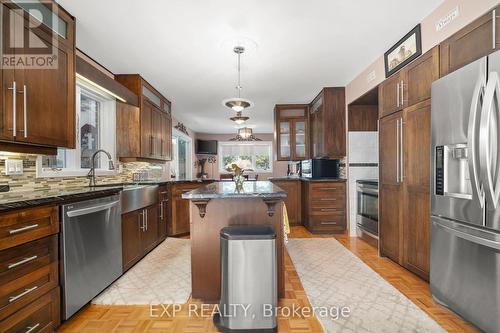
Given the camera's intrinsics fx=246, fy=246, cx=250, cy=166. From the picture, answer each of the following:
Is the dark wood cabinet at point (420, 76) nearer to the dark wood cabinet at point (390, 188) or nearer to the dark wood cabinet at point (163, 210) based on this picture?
the dark wood cabinet at point (390, 188)

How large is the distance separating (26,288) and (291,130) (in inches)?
188

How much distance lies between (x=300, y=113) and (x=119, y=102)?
140 inches

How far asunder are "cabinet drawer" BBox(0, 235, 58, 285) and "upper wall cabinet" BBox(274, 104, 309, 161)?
14.1ft

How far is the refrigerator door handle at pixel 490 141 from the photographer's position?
146 centimetres

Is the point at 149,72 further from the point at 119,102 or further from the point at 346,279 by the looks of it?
the point at 346,279

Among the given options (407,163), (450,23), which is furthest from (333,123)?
(450,23)

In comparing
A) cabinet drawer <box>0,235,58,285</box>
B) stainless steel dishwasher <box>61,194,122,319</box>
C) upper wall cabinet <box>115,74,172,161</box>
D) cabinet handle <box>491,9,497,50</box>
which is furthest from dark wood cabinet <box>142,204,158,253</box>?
cabinet handle <box>491,9,497,50</box>

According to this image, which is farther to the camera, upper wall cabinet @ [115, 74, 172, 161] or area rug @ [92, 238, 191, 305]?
upper wall cabinet @ [115, 74, 172, 161]

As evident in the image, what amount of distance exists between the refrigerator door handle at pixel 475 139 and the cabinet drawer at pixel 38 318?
289cm

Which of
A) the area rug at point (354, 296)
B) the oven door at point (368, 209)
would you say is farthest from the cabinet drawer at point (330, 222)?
the area rug at point (354, 296)

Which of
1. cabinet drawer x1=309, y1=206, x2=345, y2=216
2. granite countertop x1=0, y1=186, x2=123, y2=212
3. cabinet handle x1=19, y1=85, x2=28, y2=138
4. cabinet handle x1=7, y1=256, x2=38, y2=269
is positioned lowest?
cabinet drawer x1=309, y1=206, x2=345, y2=216

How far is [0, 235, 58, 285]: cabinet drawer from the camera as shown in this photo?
1384 mm

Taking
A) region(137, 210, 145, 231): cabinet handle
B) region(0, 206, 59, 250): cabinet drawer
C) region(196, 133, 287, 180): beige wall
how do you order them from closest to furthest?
region(0, 206, 59, 250): cabinet drawer → region(137, 210, 145, 231): cabinet handle → region(196, 133, 287, 180): beige wall

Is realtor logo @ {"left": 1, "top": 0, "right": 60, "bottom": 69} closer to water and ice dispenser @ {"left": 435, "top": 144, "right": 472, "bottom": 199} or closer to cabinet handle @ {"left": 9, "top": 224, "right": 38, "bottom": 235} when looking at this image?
cabinet handle @ {"left": 9, "top": 224, "right": 38, "bottom": 235}
